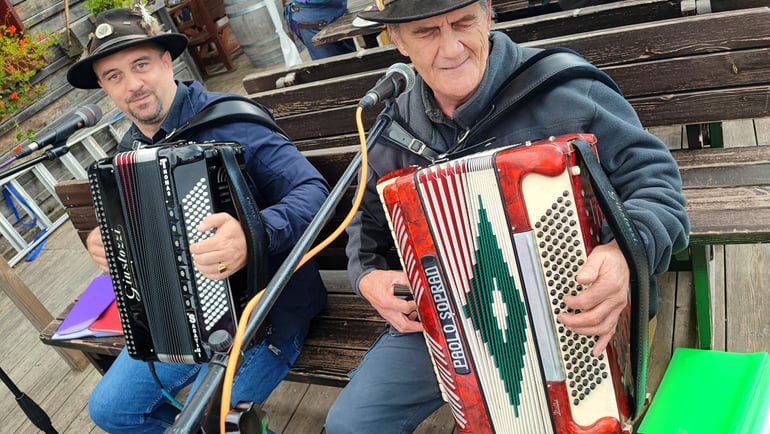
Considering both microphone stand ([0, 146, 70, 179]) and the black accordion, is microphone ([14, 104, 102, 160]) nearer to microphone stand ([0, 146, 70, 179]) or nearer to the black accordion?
microphone stand ([0, 146, 70, 179])

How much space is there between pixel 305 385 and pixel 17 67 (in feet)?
13.9

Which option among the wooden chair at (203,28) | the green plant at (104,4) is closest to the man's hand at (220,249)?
the green plant at (104,4)

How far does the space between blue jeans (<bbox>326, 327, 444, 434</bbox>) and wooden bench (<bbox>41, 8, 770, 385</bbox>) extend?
0.29m

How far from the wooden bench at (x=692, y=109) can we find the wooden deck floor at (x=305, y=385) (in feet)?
0.60


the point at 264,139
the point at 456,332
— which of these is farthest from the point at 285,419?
the point at 456,332

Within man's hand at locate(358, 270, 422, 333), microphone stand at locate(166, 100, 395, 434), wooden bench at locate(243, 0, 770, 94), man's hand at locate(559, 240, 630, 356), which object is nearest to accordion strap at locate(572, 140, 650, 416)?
man's hand at locate(559, 240, 630, 356)

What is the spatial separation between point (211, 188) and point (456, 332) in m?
0.82

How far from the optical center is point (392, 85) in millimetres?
1308

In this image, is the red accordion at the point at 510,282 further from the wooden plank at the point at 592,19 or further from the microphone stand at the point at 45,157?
the wooden plank at the point at 592,19

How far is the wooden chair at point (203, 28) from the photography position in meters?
7.29

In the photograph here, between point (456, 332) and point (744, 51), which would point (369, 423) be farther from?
point (744, 51)

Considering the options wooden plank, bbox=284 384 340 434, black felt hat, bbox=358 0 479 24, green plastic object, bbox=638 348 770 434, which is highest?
black felt hat, bbox=358 0 479 24

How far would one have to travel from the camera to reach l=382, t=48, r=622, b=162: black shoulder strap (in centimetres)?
152

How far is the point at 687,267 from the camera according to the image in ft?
7.82
